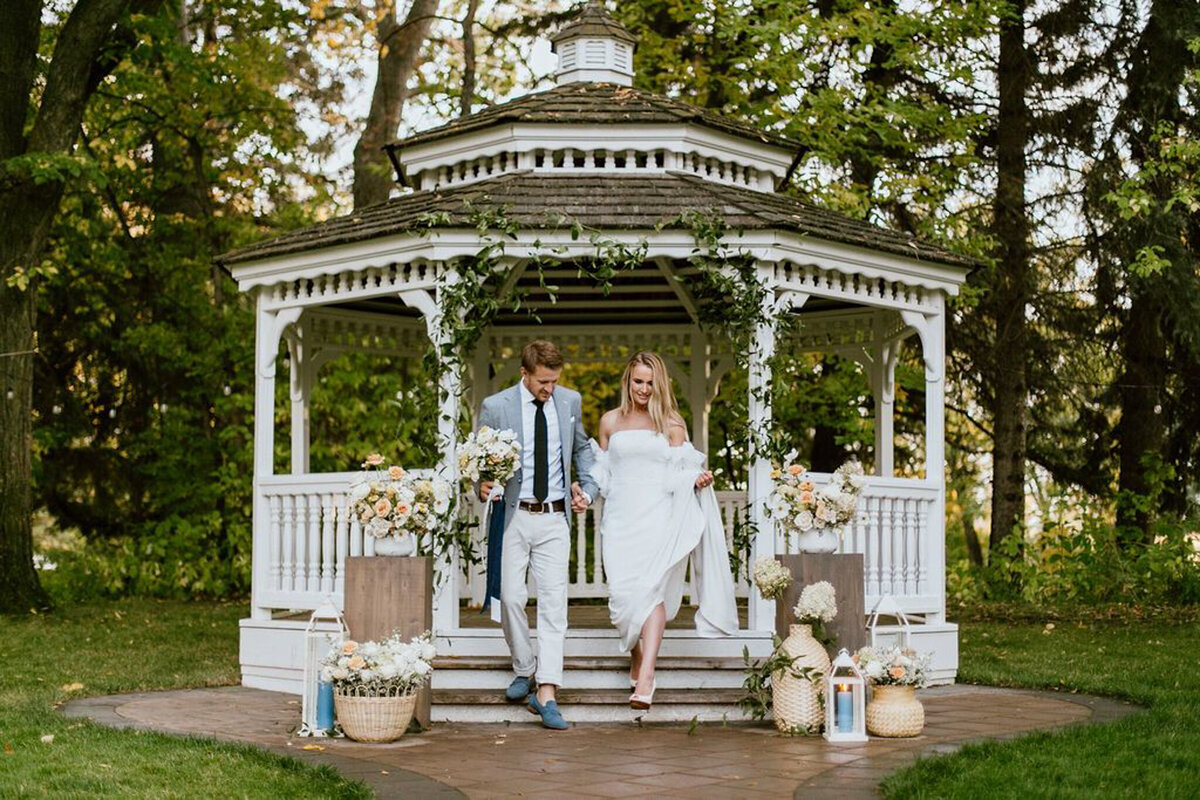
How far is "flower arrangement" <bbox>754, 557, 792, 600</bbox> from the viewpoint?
323 inches

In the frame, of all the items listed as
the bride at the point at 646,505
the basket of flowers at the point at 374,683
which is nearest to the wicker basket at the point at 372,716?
the basket of flowers at the point at 374,683

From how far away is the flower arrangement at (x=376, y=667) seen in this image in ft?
24.6

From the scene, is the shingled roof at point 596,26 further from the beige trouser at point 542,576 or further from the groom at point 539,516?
the beige trouser at point 542,576

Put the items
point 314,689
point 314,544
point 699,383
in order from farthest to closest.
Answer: point 699,383 → point 314,544 → point 314,689

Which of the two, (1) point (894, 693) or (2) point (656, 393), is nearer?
(1) point (894, 693)

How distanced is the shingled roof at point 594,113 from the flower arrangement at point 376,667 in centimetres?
441

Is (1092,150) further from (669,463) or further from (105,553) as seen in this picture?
(105,553)

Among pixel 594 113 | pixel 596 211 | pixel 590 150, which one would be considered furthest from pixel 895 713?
pixel 594 113

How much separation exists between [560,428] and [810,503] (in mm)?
1535

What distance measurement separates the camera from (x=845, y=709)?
7652 millimetres

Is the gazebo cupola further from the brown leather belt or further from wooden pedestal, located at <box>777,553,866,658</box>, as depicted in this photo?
wooden pedestal, located at <box>777,553,866,658</box>

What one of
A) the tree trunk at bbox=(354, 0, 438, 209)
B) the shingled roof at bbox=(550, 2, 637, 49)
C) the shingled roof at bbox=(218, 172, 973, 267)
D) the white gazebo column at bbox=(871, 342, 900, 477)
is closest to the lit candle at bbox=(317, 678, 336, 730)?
the shingled roof at bbox=(218, 172, 973, 267)

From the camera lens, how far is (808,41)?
Answer: 53.7 ft

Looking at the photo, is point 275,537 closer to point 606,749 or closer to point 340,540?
point 340,540
